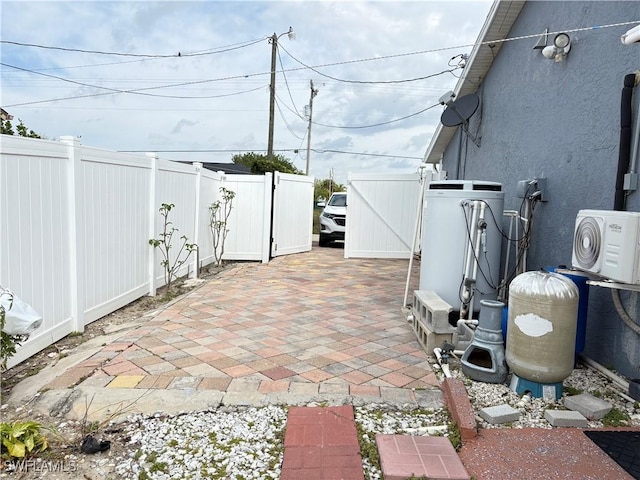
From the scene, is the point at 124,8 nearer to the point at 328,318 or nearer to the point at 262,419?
the point at 328,318

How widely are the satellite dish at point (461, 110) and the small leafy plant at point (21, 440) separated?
638 cm

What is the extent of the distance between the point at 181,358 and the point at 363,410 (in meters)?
1.64

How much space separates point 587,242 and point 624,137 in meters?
0.83

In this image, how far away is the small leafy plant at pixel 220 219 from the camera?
838 centimetres

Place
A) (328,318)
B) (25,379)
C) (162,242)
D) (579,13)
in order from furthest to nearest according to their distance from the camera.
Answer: (162,242), (328,318), (579,13), (25,379)

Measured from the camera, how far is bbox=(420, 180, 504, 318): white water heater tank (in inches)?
176

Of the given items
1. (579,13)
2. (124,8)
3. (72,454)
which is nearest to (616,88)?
(579,13)

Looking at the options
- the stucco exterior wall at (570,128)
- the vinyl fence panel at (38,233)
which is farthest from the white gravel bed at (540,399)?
the vinyl fence panel at (38,233)

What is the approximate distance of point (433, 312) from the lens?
382cm

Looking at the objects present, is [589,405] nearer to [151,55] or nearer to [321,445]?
[321,445]

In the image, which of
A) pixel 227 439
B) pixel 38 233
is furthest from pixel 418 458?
pixel 38 233

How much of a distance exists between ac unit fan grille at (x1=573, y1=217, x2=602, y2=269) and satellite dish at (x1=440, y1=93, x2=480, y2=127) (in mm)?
3738

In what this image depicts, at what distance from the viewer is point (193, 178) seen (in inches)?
279

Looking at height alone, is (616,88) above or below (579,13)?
below
